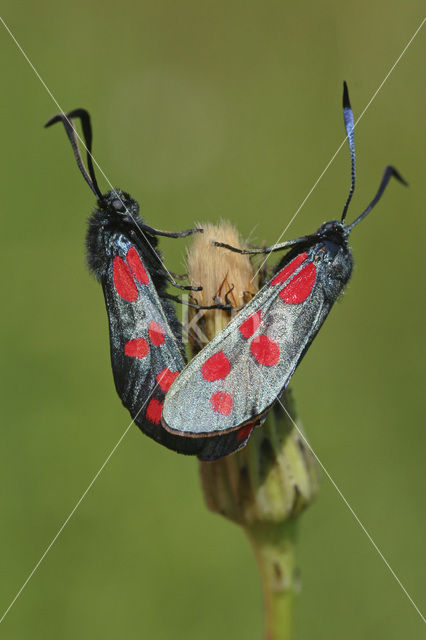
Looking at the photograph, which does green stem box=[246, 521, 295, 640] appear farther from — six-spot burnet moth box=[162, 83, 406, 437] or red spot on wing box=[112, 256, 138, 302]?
red spot on wing box=[112, 256, 138, 302]

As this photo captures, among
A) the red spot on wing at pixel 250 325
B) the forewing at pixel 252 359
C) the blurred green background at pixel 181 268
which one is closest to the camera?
the forewing at pixel 252 359

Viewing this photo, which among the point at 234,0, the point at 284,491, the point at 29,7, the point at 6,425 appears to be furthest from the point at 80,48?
the point at 284,491

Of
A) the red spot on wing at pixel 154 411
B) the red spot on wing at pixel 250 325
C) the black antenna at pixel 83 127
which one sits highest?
the black antenna at pixel 83 127

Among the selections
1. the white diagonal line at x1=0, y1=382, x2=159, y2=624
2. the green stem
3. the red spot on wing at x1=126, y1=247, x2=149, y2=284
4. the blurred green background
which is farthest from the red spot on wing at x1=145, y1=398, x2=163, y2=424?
the white diagonal line at x1=0, y1=382, x2=159, y2=624

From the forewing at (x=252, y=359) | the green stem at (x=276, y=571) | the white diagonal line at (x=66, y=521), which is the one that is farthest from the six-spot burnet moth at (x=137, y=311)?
the white diagonal line at (x=66, y=521)

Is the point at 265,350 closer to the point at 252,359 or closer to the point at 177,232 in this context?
the point at 252,359

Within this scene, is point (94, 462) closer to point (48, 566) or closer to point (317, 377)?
point (48, 566)

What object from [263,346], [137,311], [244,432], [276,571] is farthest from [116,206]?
[276,571]

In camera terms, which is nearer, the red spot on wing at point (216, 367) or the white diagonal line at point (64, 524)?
the red spot on wing at point (216, 367)

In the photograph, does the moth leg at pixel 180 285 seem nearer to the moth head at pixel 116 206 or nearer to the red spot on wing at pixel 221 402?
the moth head at pixel 116 206
